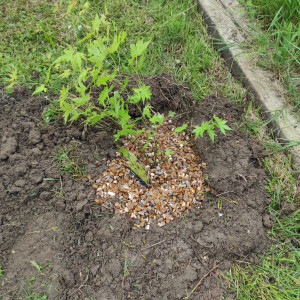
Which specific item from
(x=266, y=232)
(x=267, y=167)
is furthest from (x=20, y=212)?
(x=267, y=167)

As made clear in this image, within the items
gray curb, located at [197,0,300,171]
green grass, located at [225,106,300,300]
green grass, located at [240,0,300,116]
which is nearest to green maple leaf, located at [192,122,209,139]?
green grass, located at [225,106,300,300]

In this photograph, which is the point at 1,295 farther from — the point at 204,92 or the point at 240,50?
the point at 240,50

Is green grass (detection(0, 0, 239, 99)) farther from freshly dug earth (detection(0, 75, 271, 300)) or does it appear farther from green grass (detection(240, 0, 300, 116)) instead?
freshly dug earth (detection(0, 75, 271, 300))

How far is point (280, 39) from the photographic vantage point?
9.20 feet

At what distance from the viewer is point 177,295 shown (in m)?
1.64

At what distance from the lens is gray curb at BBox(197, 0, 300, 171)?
228 cm

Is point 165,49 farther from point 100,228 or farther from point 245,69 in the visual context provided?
point 100,228

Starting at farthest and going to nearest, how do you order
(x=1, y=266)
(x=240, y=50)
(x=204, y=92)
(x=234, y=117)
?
(x=240, y=50), (x=204, y=92), (x=234, y=117), (x=1, y=266)

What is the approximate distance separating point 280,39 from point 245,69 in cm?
58

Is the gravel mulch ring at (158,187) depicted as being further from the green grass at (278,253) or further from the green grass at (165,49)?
the green grass at (278,253)

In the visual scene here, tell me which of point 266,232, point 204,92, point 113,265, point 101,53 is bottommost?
point 266,232

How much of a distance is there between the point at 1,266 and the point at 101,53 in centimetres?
136

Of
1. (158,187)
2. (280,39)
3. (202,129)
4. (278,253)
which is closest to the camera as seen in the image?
(202,129)

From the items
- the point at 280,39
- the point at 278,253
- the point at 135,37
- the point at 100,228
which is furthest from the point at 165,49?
the point at 278,253
